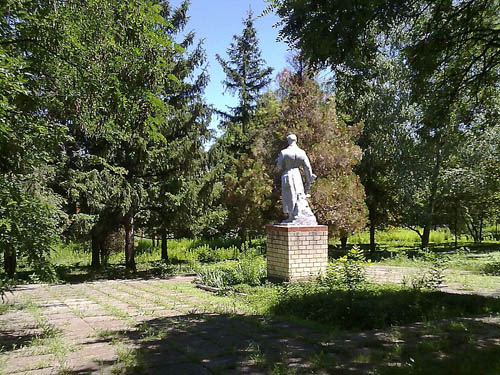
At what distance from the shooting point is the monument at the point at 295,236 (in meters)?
9.04

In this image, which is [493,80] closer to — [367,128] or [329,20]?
[329,20]

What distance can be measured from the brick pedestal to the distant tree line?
312 cm

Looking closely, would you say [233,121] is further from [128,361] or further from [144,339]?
[128,361]

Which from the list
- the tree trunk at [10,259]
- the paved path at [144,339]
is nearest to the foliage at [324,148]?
the paved path at [144,339]

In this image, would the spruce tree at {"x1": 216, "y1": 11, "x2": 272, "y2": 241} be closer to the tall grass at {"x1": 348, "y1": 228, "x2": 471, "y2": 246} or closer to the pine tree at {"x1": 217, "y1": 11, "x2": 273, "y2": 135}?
the pine tree at {"x1": 217, "y1": 11, "x2": 273, "y2": 135}

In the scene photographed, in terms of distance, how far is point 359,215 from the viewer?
15.1m

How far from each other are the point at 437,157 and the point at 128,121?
15.2 m

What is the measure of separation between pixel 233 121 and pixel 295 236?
1700 centimetres

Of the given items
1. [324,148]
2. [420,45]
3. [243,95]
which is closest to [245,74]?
[243,95]

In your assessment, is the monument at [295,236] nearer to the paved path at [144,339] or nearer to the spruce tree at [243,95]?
the paved path at [144,339]

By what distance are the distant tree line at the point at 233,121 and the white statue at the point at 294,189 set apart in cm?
197

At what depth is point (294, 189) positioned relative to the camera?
9680 mm

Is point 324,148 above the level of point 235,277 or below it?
above

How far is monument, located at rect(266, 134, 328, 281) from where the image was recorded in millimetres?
9039
